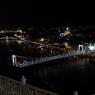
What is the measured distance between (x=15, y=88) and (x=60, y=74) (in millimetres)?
26335

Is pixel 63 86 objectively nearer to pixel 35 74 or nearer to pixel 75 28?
pixel 35 74

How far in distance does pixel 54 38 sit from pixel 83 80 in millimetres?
29629

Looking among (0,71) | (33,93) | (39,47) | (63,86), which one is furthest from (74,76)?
(33,93)

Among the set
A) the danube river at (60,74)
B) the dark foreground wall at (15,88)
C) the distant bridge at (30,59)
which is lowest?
the danube river at (60,74)

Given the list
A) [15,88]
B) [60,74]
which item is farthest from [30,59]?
[15,88]

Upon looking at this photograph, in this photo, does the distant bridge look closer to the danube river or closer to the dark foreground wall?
the danube river

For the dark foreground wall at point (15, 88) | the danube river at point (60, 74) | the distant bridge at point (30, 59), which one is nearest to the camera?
the dark foreground wall at point (15, 88)

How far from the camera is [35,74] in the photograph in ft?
105

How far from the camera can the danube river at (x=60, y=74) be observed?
972 inches

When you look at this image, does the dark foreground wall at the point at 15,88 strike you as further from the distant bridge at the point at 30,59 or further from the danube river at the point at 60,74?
the distant bridge at the point at 30,59

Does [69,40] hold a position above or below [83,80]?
above

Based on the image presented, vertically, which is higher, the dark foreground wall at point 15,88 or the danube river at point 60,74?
the dark foreground wall at point 15,88

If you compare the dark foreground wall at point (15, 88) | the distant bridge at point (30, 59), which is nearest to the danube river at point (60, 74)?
the distant bridge at point (30, 59)

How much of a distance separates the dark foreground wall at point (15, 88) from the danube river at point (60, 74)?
17.7 metres
